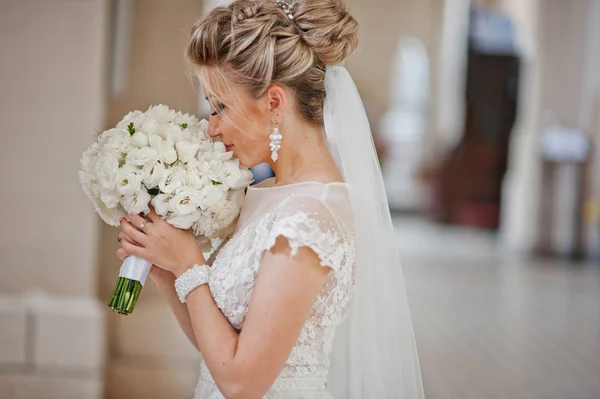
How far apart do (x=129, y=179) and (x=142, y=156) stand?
6cm

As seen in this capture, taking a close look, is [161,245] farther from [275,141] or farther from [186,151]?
[275,141]

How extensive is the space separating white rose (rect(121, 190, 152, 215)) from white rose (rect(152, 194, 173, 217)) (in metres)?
0.02

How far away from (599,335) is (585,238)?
14.7 ft

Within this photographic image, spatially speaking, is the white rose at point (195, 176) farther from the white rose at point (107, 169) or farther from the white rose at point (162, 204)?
the white rose at point (107, 169)

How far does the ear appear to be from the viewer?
6.03 ft

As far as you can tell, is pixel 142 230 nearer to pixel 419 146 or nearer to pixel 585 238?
pixel 585 238

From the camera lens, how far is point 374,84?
19531 mm

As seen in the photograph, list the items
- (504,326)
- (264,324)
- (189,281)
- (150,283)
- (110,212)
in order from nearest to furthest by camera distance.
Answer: (264,324)
(189,281)
(110,212)
(150,283)
(504,326)

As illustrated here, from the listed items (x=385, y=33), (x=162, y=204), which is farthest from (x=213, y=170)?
(x=385, y=33)

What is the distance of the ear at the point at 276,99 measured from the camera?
184 cm

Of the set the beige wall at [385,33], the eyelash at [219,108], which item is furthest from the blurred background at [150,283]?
the beige wall at [385,33]

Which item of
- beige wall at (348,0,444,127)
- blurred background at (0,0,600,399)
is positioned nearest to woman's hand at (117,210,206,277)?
blurred background at (0,0,600,399)

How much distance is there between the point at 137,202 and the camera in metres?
1.80

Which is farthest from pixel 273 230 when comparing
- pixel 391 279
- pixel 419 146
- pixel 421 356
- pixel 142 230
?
pixel 419 146
